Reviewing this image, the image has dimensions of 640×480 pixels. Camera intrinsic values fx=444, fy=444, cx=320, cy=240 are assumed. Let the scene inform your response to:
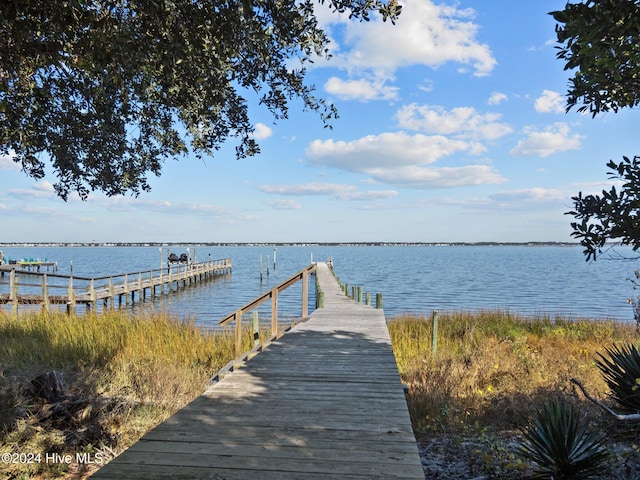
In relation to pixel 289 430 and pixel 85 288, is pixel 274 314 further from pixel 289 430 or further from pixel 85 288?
pixel 85 288

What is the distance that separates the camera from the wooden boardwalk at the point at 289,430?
3047 millimetres

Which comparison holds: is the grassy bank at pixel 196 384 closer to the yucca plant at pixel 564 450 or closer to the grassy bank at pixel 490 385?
the grassy bank at pixel 490 385

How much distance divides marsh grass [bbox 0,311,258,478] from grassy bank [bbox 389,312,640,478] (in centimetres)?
370

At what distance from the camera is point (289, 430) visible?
3.78m

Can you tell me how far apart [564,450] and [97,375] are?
23.1 feet

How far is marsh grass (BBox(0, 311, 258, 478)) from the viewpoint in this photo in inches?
197

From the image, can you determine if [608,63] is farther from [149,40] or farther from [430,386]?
[430,386]

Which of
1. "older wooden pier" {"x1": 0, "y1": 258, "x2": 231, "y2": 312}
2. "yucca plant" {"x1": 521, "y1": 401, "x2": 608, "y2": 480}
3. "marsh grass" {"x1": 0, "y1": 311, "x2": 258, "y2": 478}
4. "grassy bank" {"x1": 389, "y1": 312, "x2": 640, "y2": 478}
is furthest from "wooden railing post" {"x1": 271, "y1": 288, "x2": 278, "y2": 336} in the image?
"older wooden pier" {"x1": 0, "y1": 258, "x2": 231, "y2": 312}

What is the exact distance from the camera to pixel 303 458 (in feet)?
10.6

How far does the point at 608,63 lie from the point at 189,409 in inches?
167

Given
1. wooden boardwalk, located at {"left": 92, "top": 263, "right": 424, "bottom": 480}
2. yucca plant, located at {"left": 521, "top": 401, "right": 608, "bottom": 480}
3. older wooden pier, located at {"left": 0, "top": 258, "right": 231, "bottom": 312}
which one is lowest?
older wooden pier, located at {"left": 0, "top": 258, "right": 231, "bottom": 312}

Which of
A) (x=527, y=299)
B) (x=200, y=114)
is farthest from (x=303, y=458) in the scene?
(x=527, y=299)

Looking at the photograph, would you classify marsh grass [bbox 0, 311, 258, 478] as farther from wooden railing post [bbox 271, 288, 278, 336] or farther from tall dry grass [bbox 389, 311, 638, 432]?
tall dry grass [bbox 389, 311, 638, 432]

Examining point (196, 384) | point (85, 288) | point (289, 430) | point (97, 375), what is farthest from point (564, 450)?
point (85, 288)
